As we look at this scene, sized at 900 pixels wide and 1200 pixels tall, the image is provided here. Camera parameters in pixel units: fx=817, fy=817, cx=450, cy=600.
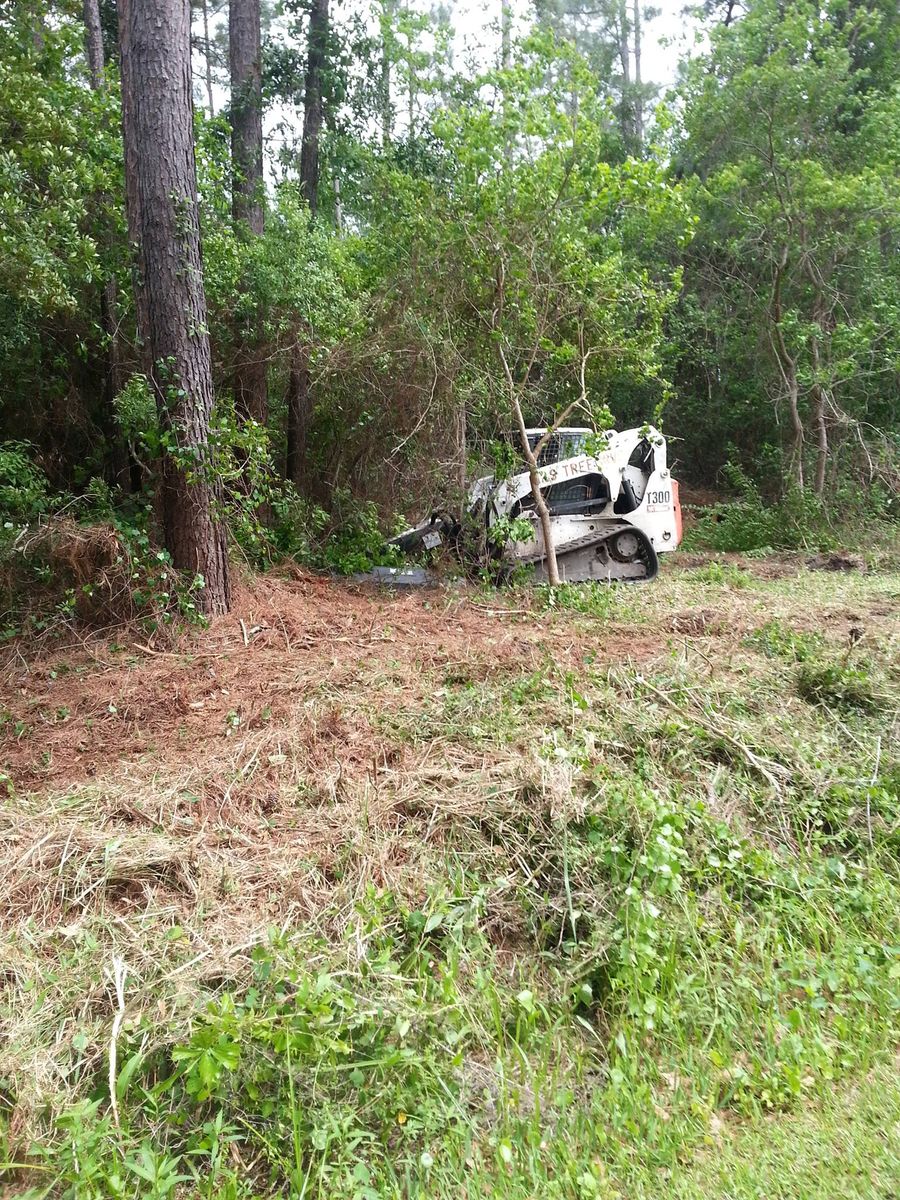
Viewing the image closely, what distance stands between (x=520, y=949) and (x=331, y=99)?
53.1 feet

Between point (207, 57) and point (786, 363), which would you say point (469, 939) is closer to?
point (786, 363)

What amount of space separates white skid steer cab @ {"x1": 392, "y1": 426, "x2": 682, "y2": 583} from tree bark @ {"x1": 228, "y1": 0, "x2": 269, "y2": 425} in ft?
9.05

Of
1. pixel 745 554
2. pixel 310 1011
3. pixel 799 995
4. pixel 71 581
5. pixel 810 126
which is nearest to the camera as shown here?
pixel 310 1011

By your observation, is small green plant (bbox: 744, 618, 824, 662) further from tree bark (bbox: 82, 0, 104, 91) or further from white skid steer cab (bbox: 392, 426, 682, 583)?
tree bark (bbox: 82, 0, 104, 91)

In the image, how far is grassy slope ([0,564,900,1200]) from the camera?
8.46 ft

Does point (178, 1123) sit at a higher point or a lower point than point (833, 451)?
lower

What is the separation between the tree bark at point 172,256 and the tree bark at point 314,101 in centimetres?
870

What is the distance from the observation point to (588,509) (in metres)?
10.8

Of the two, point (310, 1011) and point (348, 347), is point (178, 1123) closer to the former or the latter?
point (310, 1011)

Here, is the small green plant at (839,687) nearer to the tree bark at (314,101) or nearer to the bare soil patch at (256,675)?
the bare soil patch at (256,675)

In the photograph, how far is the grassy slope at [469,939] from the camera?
2580mm

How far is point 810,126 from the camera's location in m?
14.5

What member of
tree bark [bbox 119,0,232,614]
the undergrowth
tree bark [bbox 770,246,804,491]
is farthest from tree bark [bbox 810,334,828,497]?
tree bark [bbox 119,0,232,614]

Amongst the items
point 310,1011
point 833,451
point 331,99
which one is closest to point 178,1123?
point 310,1011
